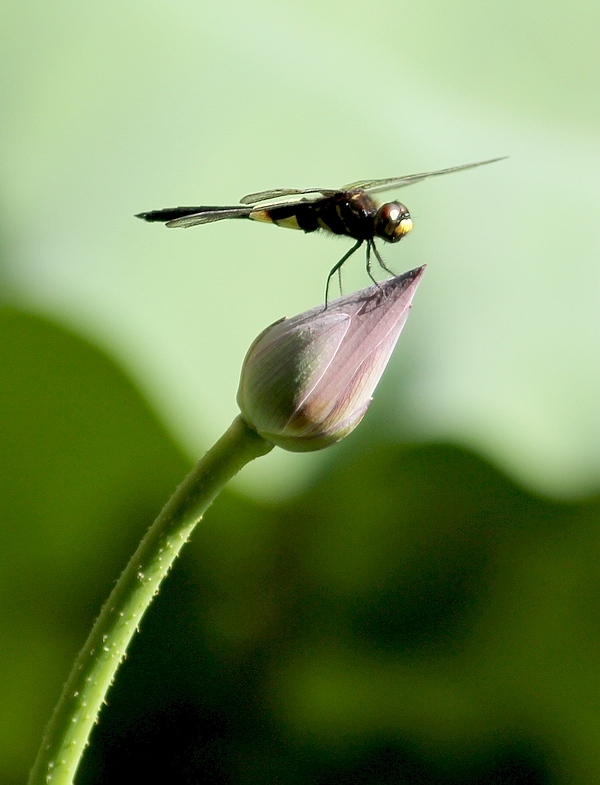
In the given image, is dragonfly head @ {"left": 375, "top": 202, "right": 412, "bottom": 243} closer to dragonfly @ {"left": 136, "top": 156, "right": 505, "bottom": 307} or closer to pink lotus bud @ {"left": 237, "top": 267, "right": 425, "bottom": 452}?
dragonfly @ {"left": 136, "top": 156, "right": 505, "bottom": 307}

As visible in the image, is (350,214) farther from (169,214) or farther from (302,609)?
(302,609)

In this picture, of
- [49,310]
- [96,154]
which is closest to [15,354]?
[49,310]

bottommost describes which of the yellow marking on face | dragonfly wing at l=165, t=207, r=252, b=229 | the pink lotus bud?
the pink lotus bud

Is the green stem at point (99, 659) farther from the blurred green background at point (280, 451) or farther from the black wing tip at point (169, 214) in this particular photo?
the blurred green background at point (280, 451)

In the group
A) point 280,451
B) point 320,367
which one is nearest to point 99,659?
point 320,367

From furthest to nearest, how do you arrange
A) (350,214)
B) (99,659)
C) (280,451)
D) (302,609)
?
(302,609), (280,451), (350,214), (99,659)

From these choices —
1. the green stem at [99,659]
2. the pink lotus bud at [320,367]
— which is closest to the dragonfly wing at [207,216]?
the pink lotus bud at [320,367]

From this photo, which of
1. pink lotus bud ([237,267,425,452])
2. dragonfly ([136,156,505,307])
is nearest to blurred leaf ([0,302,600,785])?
dragonfly ([136,156,505,307])

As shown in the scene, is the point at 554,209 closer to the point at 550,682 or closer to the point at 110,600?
the point at 550,682
